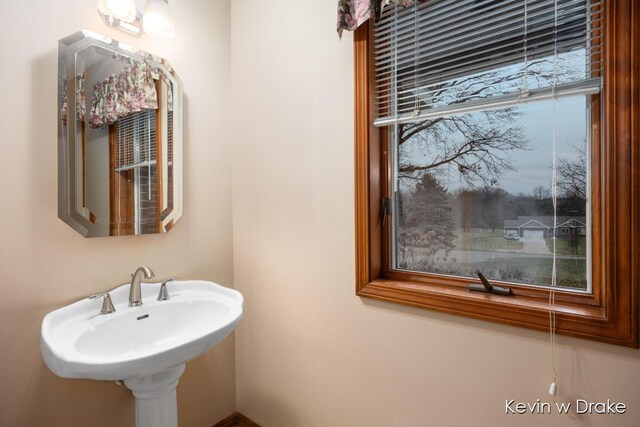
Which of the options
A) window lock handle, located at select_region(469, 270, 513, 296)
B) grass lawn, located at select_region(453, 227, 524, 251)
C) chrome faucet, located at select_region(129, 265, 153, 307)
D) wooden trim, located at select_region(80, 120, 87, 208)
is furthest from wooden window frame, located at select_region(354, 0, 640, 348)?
wooden trim, located at select_region(80, 120, 87, 208)

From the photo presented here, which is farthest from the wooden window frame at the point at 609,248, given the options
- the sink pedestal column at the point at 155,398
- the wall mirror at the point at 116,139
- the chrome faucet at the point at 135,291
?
the wall mirror at the point at 116,139

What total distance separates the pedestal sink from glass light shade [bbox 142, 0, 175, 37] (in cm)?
111

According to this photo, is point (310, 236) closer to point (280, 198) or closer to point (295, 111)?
point (280, 198)

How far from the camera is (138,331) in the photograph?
4.05ft

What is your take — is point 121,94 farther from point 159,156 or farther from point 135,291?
point 135,291

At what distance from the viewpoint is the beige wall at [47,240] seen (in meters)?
1.07

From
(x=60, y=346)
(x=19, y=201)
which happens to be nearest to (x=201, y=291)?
(x=60, y=346)

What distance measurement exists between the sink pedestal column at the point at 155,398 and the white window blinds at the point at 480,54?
127cm

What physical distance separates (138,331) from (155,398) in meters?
0.26

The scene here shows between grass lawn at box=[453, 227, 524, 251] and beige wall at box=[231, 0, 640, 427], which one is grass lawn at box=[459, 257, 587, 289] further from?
beige wall at box=[231, 0, 640, 427]

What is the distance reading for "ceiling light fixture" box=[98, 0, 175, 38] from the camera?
1227 millimetres

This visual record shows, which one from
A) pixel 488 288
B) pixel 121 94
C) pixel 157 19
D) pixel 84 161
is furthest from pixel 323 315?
pixel 157 19

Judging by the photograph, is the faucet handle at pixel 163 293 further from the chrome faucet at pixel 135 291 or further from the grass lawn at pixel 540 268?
the grass lawn at pixel 540 268

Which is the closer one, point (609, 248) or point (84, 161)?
point (609, 248)
